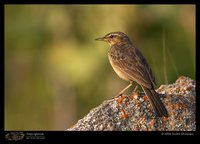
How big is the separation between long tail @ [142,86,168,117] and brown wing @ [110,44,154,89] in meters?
0.13

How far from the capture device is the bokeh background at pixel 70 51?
19750 millimetres

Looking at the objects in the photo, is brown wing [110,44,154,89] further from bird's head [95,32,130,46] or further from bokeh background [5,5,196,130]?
bokeh background [5,5,196,130]

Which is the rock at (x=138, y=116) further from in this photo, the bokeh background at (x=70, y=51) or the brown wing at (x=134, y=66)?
the bokeh background at (x=70, y=51)

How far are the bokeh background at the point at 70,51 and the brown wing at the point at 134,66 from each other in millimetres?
5699

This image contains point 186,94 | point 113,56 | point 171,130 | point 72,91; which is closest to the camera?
point 171,130

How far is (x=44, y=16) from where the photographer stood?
21984mm

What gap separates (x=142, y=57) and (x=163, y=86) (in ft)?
2.12

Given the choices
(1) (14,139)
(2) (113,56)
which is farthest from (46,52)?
(1) (14,139)

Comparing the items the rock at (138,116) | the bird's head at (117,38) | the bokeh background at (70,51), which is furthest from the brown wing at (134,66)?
the bokeh background at (70,51)

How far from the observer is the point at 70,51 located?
69.2 feet

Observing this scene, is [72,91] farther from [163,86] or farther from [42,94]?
[163,86]

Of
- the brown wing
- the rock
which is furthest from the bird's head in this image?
the rock

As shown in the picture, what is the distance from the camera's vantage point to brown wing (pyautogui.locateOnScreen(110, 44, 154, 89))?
11.4 m

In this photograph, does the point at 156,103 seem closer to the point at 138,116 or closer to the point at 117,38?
the point at 138,116
